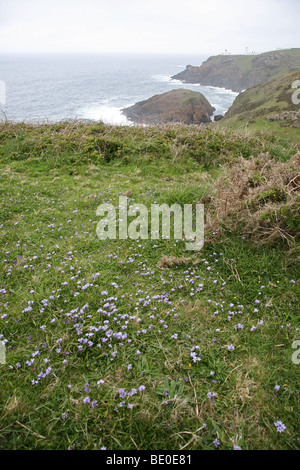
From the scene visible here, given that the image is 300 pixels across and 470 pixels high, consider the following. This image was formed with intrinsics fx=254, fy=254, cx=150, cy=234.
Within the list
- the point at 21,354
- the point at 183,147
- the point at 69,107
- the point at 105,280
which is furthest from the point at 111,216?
the point at 69,107

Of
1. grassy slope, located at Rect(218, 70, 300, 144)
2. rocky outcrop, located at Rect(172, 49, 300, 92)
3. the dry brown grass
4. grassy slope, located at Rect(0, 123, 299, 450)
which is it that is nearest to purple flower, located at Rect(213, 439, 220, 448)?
grassy slope, located at Rect(0, 123, 299, 450)

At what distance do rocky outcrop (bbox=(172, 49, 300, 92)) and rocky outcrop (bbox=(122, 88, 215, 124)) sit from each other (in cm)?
6234

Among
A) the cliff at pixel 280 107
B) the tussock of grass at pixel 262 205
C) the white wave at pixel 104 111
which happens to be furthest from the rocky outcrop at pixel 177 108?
the tussock of grass at pixel 262 205

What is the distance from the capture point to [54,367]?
2.68m

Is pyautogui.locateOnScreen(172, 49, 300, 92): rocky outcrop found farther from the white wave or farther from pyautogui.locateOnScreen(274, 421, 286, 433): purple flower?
pyautogui.locateOnScreen(274, 421, 286, 433): purple flower

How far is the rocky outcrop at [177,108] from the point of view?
5139 cm

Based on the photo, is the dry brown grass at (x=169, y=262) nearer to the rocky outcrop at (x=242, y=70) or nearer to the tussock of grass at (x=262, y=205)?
the tussock of grass at (x=262, y=205)

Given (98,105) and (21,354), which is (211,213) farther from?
(98,105)

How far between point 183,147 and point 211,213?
15.8ft

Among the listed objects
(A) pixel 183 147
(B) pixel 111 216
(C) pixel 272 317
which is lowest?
(C) pixel 272 317

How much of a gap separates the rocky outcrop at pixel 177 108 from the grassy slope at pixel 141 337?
5060 centimetres

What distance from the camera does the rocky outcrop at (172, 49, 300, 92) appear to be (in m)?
102

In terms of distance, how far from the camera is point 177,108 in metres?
52.5

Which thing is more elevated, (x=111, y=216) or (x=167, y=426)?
(x=111, y=216)
